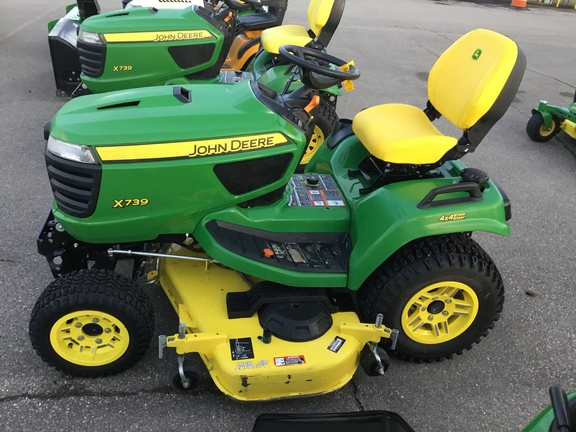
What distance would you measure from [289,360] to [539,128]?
418cm

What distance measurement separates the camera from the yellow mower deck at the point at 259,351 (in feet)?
6.77

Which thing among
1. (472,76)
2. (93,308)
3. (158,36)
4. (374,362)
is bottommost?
(374,362)

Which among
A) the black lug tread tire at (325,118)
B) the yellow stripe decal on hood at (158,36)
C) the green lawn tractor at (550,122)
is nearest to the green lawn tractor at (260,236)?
the black lug tread tire at (325,118)

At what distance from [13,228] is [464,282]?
262cm

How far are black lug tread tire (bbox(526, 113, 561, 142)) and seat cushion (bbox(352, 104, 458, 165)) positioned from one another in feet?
9.28

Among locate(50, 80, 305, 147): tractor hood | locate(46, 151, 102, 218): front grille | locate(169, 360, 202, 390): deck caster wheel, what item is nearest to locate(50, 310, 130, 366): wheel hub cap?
locate(169, 360, 202, 390): deck caster wheel

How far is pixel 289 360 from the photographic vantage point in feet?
6.89

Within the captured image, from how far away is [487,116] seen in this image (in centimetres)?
241

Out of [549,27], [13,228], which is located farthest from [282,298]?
[549,27]

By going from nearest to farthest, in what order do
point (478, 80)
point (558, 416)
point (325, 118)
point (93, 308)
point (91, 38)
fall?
point (558, 416) → point (93, 308) → point (478, 80) → point (325, 118) → point (91, 38)

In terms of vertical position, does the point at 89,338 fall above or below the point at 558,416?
below

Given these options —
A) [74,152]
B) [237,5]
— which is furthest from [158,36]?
[74,152]

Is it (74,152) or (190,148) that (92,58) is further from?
(190,148)

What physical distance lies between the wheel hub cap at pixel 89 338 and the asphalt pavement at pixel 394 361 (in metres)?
0.12
